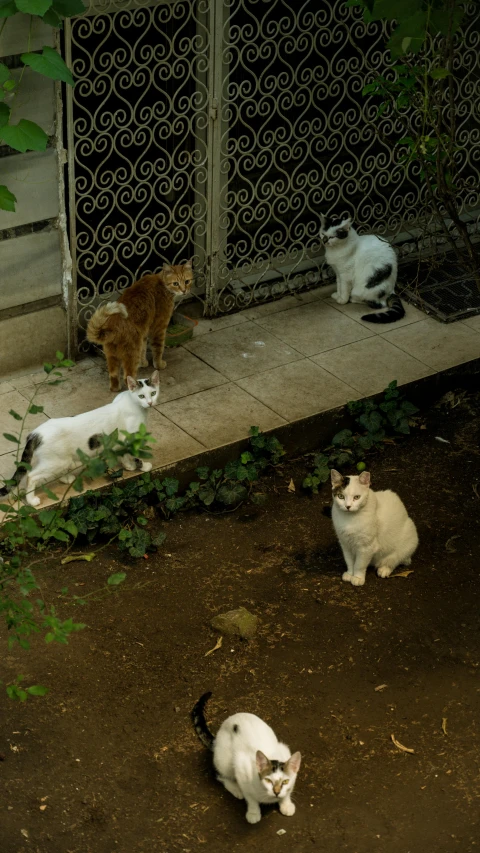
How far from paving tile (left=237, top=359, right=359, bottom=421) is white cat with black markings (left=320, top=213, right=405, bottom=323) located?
1.03 meters

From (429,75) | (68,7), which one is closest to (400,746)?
(429,75)

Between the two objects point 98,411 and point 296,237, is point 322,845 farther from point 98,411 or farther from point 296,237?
point 296,237

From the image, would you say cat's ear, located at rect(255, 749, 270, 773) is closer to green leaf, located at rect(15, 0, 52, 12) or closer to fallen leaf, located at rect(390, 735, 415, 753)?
fallen leaf, located at rect(390, 735, 415, 753)

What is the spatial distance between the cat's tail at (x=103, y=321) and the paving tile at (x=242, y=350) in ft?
3.67

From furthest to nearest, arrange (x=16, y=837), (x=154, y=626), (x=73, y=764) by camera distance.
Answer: (x=154, y=626), (x=73, y=764), (x=16, y=837)

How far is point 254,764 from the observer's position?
538 cm

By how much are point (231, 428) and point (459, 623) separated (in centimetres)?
226

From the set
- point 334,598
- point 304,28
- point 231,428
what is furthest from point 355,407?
point 304,28

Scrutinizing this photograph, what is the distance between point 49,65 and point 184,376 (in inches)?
103

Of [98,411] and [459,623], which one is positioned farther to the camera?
[98,411]

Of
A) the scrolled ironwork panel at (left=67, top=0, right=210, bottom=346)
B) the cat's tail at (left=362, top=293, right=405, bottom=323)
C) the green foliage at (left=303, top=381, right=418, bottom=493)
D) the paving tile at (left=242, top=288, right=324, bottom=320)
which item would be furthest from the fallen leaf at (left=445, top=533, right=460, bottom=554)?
the scrolled ironwork panel at (left=67, top=0, right=210, bottom=346)

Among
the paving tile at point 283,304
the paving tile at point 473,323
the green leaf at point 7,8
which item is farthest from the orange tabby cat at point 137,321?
the paving tile at point 473,323

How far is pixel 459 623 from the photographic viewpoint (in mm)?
6938

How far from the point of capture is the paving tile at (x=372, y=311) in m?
9.59
